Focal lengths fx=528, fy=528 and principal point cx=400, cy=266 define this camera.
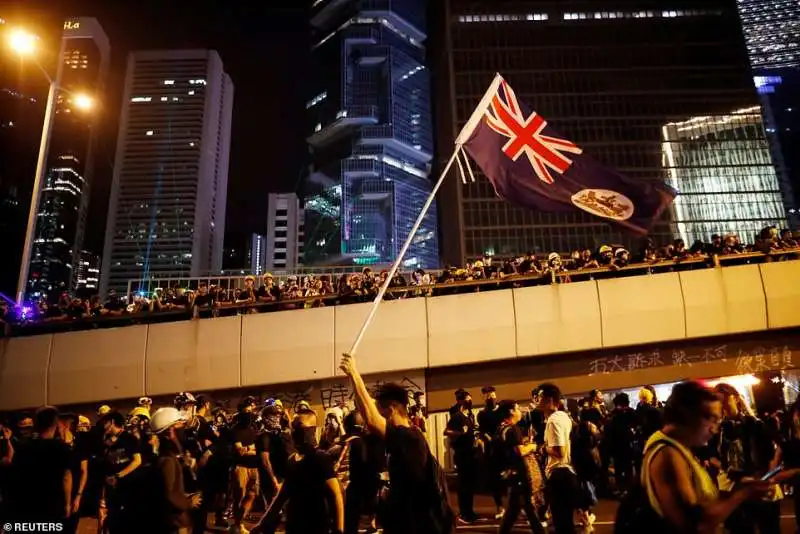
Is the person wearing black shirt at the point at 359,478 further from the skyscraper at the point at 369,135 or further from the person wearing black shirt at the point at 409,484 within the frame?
the skyscraper at the point at 369,135

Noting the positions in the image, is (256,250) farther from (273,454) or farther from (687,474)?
(687,474)

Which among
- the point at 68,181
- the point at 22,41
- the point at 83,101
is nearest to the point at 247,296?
the point at 83,101

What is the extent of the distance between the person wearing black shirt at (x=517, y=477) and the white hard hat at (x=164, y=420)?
3.54 metres

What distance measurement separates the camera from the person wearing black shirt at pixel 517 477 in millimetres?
5754

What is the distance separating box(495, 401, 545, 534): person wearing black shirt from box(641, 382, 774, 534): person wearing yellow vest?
3.41 meters

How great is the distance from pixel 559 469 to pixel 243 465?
14.1 ft

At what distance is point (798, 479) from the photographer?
437cm

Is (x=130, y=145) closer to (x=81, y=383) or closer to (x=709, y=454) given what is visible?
(x=81, y=383)

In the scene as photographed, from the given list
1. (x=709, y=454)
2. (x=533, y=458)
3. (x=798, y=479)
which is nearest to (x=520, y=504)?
(x=533, y=458)

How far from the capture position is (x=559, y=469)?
5562 mm

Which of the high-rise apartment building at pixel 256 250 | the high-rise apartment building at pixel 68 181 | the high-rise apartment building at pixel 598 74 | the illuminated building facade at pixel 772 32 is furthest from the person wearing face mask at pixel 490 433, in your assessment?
the high-rise apartment building at pixel 256 250

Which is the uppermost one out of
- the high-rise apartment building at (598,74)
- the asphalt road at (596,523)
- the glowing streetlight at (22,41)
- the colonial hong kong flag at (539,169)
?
the high-rise apartment building at (598,74)

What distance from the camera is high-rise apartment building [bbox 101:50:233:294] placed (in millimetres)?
149250

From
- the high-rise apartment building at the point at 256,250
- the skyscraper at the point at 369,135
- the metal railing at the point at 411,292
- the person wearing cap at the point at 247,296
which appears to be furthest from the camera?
the high-rise apartment building at the point at 256,250
